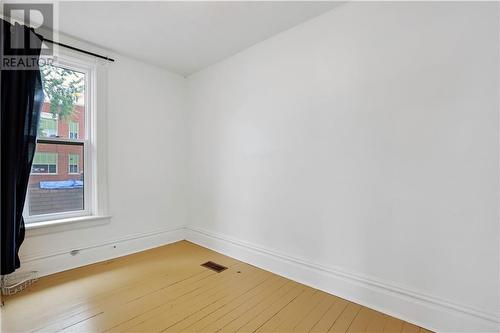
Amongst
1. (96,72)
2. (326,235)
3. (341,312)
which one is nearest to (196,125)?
(96,72)

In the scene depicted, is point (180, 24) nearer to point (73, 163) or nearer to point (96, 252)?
point (73, 163)

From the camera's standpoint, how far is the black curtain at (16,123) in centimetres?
207

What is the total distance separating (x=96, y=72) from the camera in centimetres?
281

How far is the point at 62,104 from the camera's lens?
8.70 ft

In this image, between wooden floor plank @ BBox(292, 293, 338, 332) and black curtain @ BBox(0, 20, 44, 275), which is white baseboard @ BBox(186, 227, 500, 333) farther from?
black curtain @ BBox(0, 20, 44, 275)

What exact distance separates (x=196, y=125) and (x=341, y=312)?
2869 mm

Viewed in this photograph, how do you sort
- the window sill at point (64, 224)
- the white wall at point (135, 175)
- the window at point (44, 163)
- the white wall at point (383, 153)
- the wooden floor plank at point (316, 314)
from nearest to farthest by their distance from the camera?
the white wall at point (383, 153), the wooden floor plank at point (316, 314), the window sill at point (64, 224), the window at point (44, 163), the white wall at point (135, 175)

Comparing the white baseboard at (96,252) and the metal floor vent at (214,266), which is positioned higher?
the white baseboard at (96,252)

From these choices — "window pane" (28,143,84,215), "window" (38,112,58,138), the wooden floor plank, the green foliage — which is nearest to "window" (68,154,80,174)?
"window pane" (28,143,84,215)

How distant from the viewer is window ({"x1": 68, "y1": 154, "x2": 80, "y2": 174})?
2.72 meters

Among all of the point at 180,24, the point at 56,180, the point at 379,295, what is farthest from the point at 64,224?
the point at 379,295

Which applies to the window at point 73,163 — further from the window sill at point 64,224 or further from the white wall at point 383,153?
the white wall at point 383,153

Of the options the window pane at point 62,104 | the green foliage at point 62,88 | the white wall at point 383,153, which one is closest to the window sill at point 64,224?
the window pane at point 62,104

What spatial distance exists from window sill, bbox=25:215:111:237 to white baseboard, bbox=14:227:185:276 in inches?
9.3
